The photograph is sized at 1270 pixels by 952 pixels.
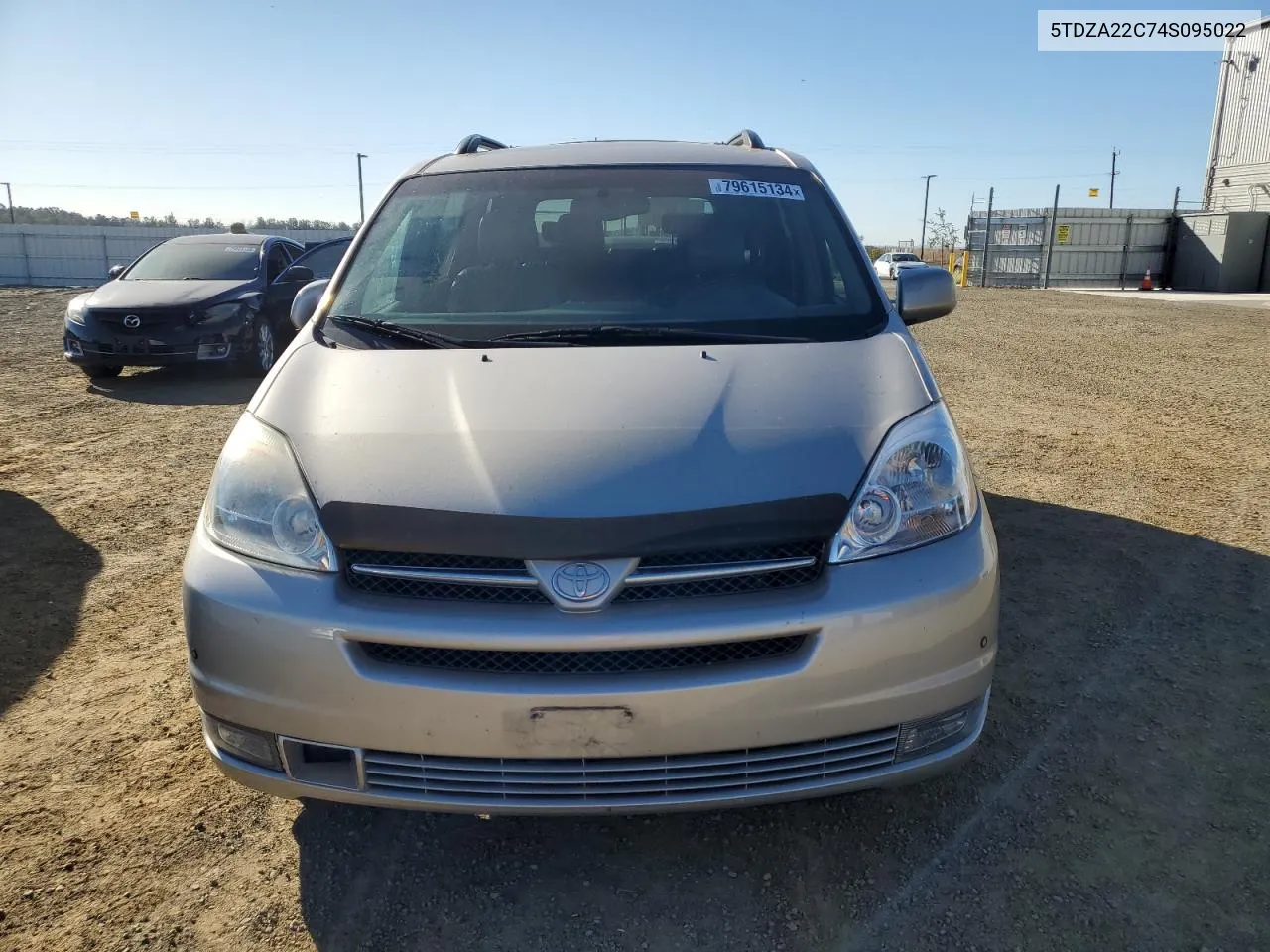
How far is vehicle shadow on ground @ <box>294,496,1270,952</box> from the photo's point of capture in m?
2.06

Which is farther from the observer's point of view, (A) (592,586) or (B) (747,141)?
(B) (747,141)

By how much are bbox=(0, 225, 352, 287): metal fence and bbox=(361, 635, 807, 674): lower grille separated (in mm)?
28736

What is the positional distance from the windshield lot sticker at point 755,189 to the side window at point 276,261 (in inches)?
319

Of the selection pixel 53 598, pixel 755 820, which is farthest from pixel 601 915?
pixel 53 598

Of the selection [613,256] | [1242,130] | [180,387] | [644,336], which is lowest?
[180,387]

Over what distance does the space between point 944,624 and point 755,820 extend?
0.80 m

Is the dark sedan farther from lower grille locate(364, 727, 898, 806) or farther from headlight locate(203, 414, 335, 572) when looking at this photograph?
lower grille locate(364, 727, 898, 806)

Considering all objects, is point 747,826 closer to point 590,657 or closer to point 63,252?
point 590,657

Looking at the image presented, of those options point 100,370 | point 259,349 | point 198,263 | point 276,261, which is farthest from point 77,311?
point 276,261

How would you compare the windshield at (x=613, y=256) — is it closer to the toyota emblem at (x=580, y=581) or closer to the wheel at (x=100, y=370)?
the toyota emblem at (x=580, y=581)

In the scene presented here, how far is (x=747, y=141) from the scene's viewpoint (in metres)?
3.85

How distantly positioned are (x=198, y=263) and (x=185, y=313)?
1448mm

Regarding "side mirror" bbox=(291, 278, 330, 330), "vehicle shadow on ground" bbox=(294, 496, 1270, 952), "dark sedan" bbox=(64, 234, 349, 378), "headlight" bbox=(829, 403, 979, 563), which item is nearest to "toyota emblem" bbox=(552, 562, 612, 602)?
"headlight" bbox=(829, 403, 979, 563)

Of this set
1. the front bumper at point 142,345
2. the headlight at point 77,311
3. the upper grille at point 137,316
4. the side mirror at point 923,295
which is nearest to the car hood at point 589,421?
the side mirror at point 923,295
